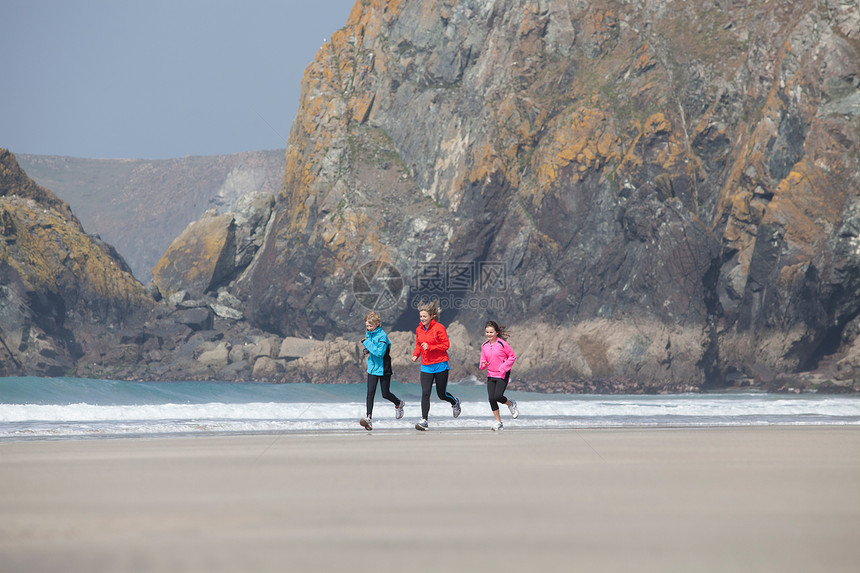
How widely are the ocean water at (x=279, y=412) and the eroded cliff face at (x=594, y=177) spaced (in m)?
8.59

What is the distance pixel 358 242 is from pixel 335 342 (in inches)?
302

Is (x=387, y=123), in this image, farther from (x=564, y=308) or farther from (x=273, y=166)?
(x=273, y=166)

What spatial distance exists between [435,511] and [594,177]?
50.2 metres

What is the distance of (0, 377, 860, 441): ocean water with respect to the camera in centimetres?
1338

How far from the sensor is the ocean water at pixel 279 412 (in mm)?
13383

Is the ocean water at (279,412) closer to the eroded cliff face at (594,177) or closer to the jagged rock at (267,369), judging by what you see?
the eroded cliff face at (594,177)

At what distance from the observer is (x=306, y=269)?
5872 centimetres

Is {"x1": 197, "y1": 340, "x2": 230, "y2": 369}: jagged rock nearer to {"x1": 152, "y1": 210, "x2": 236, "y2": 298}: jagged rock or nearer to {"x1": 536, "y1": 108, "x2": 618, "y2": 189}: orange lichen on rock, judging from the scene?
{"x1": 152, "y1": 210, "x2": 236, "y2": 298}: jagged rock

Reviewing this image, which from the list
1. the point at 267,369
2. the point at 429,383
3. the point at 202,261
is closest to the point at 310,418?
the point at 429,383

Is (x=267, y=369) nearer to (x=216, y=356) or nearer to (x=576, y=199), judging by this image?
(x=216, y=356)

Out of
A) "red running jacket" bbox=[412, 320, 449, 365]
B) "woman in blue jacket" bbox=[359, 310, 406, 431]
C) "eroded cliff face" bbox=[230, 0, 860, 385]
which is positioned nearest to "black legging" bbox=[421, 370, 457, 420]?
"red running jacket" bbox=[412, 320, 449, 365]

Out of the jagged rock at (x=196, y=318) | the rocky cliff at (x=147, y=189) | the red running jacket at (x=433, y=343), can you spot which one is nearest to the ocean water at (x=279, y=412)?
the red running jacket at (x=433, y=343)

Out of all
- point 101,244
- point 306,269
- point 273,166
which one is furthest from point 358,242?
point 273,166

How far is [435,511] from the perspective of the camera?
4.54m
